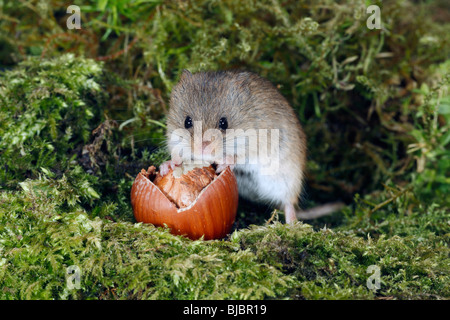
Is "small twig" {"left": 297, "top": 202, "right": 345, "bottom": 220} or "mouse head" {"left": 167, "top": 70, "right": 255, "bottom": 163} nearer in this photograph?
"mouse head" {"left": 167, "top": 70, "right": 255, "bottom": 163}

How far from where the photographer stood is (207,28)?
416cm

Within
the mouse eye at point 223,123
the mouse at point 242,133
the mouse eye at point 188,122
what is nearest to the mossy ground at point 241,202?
the mouse at point 242,133

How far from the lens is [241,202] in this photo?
3727mm

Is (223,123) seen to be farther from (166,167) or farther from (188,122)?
(166,167)

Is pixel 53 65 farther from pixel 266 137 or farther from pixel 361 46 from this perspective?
pixel 361 46

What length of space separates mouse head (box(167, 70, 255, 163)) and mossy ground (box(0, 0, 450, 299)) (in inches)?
14.4

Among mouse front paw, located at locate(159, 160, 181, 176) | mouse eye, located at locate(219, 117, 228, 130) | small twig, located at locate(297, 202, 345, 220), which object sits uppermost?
mouse eye, located at locate(219, 117, 228, 130)

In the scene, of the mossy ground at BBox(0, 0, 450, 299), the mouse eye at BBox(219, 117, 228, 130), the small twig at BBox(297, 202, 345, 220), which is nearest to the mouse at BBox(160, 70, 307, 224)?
the mouse eye at BBox(219, 117, 228, 130)

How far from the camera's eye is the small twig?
398 centimetres

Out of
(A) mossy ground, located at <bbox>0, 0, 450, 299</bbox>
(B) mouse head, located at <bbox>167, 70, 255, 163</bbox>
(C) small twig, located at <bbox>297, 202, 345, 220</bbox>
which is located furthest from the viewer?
(C) small twig, located at <bbox>297, 202, 345, 220</bbox>

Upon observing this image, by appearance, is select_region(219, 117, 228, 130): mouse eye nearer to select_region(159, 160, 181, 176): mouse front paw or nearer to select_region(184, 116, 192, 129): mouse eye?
select_region(184, 116, 192, 129): mouse eye

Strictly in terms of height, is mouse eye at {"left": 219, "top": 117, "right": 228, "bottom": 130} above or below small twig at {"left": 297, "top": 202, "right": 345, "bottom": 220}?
A: above
